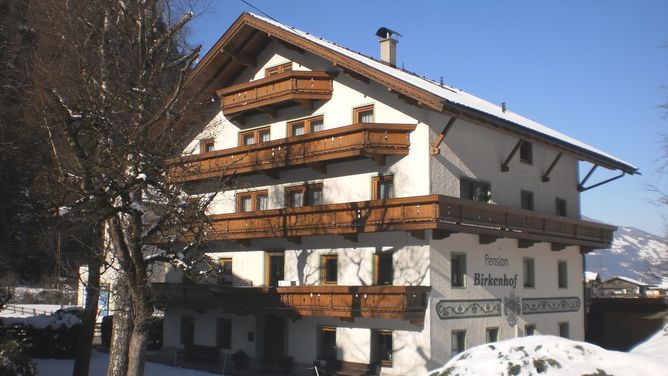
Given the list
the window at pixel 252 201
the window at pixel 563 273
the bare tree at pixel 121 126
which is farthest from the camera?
the window at pixel 563 273

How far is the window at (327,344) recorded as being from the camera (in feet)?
81.8

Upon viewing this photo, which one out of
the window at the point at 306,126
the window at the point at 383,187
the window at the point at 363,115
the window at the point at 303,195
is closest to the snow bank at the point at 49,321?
the window at the point at 303,195

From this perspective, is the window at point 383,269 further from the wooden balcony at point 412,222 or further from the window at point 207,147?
the window at point 207,147

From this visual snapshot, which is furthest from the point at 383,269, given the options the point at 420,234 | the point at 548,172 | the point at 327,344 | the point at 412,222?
the point at 548,172

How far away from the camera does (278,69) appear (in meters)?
28.8

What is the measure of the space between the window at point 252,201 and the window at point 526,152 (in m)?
11.1

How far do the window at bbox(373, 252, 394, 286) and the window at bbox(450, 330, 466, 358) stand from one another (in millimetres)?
2836

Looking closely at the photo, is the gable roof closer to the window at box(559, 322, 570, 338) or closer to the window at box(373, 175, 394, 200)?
the window at box(373, 175, 394, 200)

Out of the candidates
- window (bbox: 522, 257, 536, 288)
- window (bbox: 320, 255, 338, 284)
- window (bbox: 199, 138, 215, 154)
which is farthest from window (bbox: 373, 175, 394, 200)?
window (bbox: 199, 138, 215, 154)

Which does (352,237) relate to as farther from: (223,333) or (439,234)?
(223,333)

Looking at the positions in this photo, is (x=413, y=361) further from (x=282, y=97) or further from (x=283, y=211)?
(x=282, y=97)

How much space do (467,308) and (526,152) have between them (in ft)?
27.6

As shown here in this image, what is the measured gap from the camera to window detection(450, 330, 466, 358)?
23172 mm

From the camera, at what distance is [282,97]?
2670 centimetres
